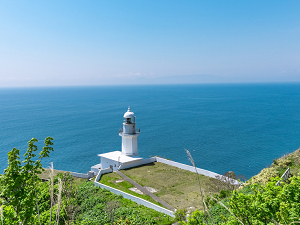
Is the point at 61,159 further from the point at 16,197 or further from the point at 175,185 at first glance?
the point at 16,197

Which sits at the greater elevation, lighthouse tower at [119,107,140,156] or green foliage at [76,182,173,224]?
lighthouse tower at [119,107,140,156]

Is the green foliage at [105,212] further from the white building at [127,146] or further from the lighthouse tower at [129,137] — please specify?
the lighthouse tower at [129,137]

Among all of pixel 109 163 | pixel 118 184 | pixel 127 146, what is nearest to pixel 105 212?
pixel 118 184

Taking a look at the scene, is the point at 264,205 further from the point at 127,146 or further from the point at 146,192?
the point at 127,146

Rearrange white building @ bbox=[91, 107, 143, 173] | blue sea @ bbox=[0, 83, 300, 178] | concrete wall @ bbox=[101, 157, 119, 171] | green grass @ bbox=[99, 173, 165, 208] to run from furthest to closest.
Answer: blue sea @ bbox=[0, 83, 300, 178] < white building @ bbox=[91, 107, 143, 173] < concrete wall @ bbox=[101, 157, 119, 171] < green grass @ bbox=[99, 173, 165, 208]

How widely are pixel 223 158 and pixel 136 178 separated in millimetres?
27368

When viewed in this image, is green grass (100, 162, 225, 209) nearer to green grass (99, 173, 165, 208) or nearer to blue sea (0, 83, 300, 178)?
green grass (99, 173, 165, 208)

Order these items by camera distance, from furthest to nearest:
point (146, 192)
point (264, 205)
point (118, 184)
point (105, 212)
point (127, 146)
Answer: point (127, 146) → point (118, 184) → point (146, 192) → point (105, 212) → point (264, 205)

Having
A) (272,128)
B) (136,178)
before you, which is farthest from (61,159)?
(272,128)

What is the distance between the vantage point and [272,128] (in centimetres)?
6975

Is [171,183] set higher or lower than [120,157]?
lower

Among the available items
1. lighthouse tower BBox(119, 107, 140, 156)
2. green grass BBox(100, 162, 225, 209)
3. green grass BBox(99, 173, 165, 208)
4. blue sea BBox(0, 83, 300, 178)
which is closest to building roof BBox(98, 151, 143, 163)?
lighthouse tower BBox(119, 107, 140, 156)

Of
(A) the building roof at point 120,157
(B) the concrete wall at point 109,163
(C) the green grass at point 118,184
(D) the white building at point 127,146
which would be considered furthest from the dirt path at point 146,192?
(D) the white building at point 127,146

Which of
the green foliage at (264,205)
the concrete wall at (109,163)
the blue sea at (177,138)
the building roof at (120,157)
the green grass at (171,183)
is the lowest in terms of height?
the blue sea at (177,138)
